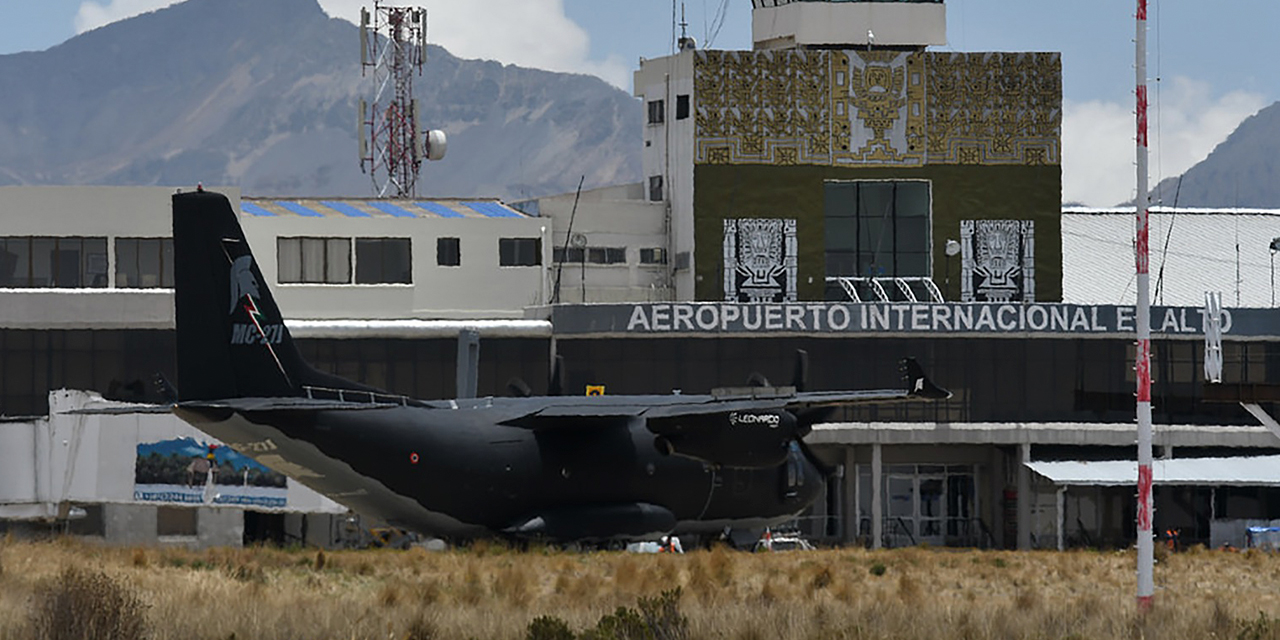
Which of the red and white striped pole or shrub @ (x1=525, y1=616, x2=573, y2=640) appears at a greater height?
the red and white striped pole

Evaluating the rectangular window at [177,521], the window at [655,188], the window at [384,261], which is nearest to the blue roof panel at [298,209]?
the window at [384,261]

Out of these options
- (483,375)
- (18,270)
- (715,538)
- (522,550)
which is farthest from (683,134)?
(522,550)

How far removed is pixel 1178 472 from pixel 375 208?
3382 cm

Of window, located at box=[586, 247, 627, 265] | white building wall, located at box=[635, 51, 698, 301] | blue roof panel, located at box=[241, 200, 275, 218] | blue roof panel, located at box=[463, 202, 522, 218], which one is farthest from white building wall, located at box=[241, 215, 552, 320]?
white building wall, located at box=[635, 51, 698, 301]

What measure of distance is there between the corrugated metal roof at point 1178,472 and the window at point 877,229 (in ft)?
40.8

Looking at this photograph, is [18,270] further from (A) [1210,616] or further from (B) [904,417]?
(A) [1210,616]

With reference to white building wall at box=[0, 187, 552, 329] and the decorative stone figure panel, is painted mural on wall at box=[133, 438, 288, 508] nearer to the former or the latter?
white building wall at box=[0, 187, 552, 329]

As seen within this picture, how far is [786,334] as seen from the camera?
227 ft

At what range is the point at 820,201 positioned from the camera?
251 ft

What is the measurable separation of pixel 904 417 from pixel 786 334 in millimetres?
5304

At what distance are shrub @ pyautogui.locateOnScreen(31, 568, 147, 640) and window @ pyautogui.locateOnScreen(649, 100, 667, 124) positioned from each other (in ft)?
179

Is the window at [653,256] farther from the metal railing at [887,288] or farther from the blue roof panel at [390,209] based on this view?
the blue roof panel at [390,209]

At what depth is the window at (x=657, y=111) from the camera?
7892 centimetres

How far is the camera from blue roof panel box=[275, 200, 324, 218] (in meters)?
75.6
